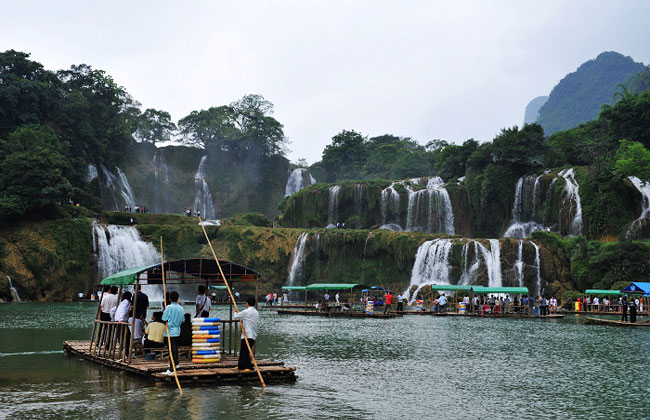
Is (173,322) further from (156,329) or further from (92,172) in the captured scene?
(92,172)

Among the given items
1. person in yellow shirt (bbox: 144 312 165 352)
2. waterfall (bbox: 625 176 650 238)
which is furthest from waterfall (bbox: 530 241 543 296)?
person in yellow shirt (bbox: 144 312 165 352)

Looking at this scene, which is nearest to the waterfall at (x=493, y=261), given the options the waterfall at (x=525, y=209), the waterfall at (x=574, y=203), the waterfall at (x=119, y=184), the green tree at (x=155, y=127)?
the waterfall at (x=574, y=203)

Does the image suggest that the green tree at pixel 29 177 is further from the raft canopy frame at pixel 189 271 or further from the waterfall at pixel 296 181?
the raft canopy frame at pixel 189 271

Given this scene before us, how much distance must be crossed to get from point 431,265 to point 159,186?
48.9m

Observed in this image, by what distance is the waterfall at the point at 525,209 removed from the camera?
2392 inches

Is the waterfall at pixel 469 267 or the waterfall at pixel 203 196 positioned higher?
the waterfall at pixel 203 196

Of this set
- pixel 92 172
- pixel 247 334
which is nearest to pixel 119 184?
pixel 92 172

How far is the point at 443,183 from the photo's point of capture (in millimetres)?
71750

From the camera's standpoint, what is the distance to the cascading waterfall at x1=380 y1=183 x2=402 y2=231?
67750 mm

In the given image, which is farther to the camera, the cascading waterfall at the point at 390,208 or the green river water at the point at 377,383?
the cascading waterfall at the point at 390,208

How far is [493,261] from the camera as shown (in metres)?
50.7

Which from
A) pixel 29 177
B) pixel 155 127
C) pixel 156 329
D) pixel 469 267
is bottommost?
pixel 156 329

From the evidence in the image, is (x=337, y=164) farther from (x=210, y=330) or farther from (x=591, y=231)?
(x=210, y=330)

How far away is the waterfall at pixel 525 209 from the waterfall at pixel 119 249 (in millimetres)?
34137
